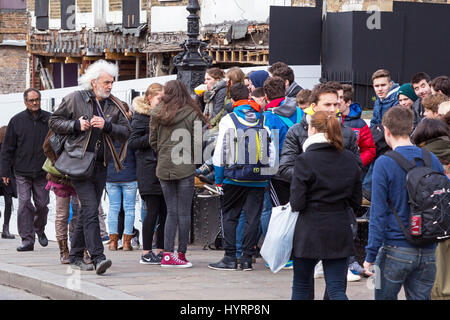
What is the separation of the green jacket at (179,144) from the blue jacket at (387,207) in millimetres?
3482

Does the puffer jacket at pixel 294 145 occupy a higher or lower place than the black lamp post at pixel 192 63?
lower

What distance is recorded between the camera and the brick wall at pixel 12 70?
38812 millimetres

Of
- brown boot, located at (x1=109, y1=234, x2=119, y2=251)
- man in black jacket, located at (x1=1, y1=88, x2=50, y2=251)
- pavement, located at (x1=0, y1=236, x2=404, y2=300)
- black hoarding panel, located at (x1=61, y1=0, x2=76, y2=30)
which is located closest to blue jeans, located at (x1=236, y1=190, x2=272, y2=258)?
pavement, located at (x1=0, y1=236, x2=404, y2=300)

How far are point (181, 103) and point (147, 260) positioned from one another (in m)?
1.75

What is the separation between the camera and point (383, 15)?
1378cm

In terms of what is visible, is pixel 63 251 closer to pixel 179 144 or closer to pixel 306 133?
pixel 179 144

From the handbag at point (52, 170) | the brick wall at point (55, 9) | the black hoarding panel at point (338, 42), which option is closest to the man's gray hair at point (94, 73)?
the handbag at point (52, 170)

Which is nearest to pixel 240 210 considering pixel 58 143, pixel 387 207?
pixel 58 143

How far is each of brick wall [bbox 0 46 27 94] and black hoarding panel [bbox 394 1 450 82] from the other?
1068 inches

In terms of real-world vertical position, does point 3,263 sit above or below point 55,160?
below

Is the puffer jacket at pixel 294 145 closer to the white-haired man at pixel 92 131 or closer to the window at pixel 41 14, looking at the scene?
the white-haired man at pixel 92 131

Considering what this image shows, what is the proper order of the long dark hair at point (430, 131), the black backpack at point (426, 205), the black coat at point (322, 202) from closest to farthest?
the black backpack at point (426, 205) → the black coat at point (322, 202) → the long dark hair at point (430, 131)
